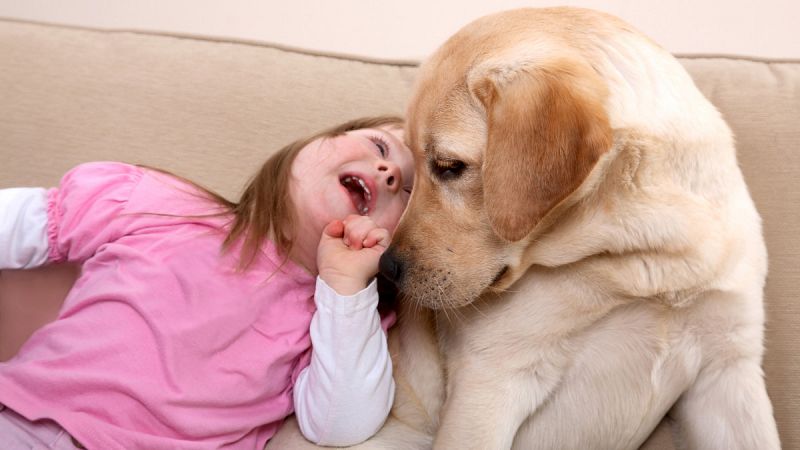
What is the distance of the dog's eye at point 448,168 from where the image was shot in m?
1.53

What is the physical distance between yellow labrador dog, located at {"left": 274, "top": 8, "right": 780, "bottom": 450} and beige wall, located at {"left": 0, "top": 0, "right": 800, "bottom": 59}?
1.23 meters

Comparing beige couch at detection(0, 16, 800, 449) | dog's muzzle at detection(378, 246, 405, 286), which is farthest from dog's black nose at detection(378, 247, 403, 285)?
beige couch at detection(0, 16, 800, 449)

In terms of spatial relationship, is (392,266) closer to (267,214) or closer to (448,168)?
(448,168)

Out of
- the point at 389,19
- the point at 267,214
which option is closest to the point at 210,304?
the point at 267,214

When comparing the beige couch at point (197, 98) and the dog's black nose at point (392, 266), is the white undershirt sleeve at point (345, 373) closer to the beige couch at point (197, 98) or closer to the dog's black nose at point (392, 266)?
the dog's black nose at point (392, 266)

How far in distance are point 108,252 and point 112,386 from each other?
0.33 metres

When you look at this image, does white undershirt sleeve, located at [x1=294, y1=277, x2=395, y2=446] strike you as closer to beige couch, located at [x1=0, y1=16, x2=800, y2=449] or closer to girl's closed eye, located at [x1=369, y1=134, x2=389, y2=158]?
girl's closed eye, located at [x1=369, y1=134, x2=389, y2=158]

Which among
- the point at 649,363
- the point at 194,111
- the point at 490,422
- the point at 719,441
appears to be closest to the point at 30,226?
the point at 194,111

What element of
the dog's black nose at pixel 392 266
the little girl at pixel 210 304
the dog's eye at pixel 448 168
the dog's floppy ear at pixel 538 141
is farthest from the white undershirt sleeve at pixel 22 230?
the dog's floppy ear at pixel 538 141

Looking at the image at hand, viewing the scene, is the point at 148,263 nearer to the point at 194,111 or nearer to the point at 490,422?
the point at 194,111

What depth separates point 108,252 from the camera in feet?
5.90

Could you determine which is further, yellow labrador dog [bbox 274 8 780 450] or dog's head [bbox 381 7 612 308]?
yellow labrador dog [bbox 274 8 780 450]

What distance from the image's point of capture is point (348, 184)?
6.30 feet

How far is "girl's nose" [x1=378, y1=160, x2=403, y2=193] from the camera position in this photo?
6.11ft
